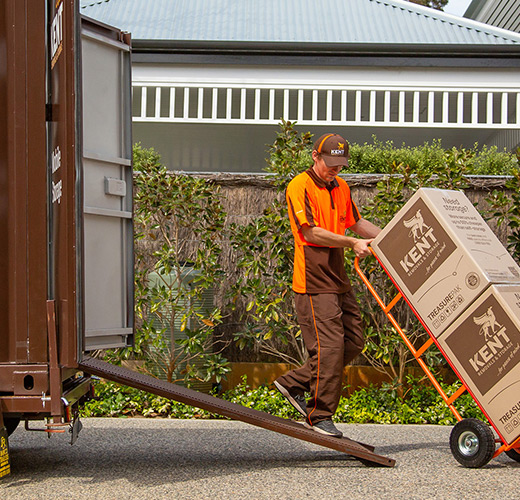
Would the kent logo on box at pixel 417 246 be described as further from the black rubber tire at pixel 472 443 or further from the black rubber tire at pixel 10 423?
the black rubber tire at pixel 10 423

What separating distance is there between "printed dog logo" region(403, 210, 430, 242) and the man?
0.33 m

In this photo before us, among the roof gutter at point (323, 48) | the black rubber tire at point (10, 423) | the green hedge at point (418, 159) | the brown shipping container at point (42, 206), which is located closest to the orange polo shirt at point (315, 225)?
the brown shipping container at point (42, 206)

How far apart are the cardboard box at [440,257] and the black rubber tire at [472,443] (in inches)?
23.4

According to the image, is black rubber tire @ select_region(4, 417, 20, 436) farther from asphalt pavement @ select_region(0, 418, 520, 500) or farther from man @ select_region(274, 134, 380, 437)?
man @ select_region(274, 134, 380, 437)

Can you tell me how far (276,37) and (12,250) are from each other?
23.7 feet

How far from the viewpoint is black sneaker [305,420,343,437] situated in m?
4.62

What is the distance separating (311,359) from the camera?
15.6ft

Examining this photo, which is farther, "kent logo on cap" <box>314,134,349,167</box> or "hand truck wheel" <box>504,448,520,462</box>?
"kent logo on cap" <box>314,134,349,167</box>

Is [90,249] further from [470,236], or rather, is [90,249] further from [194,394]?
[470,236]

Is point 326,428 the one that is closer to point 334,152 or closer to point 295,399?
point 295,399

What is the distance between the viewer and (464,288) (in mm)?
4406

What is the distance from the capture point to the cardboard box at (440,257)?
174 inches

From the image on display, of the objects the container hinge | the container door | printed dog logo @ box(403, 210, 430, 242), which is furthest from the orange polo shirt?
the container hinge

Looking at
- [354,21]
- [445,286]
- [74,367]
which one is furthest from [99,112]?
[354,21]
